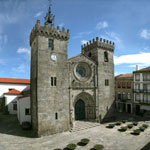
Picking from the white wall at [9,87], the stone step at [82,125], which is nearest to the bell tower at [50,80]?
the stone step at [82,125]

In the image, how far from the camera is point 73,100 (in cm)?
2417

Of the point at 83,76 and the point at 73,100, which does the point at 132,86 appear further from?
the point at 73,100

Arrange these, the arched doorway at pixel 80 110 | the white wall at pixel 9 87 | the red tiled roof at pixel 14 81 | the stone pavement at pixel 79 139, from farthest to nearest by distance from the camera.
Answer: the red tiled roof at pixel 14 81
the white wall at pixel 9 87
the arched doorway at pixel 80 110
the stone pavement at pixel 79 139

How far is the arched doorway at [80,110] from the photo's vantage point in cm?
2586

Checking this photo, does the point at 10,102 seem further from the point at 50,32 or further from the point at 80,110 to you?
the point at 50,32

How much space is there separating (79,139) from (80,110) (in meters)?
8.19

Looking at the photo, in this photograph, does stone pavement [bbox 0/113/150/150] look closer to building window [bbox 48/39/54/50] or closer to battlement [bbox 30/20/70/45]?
building window [bbox 48/39/54/50]

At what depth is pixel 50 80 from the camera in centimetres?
2123

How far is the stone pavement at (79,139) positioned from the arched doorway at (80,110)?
447 centimetres

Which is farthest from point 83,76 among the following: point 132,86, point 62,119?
point 132,86

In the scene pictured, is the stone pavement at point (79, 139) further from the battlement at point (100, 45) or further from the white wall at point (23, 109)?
the battlement at point (100, 45)

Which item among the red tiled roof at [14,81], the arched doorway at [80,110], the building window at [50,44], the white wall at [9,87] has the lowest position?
the arched doorway at [80,110]

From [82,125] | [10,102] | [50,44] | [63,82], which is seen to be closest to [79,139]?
[82,125]

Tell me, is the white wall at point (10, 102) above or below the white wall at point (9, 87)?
below
